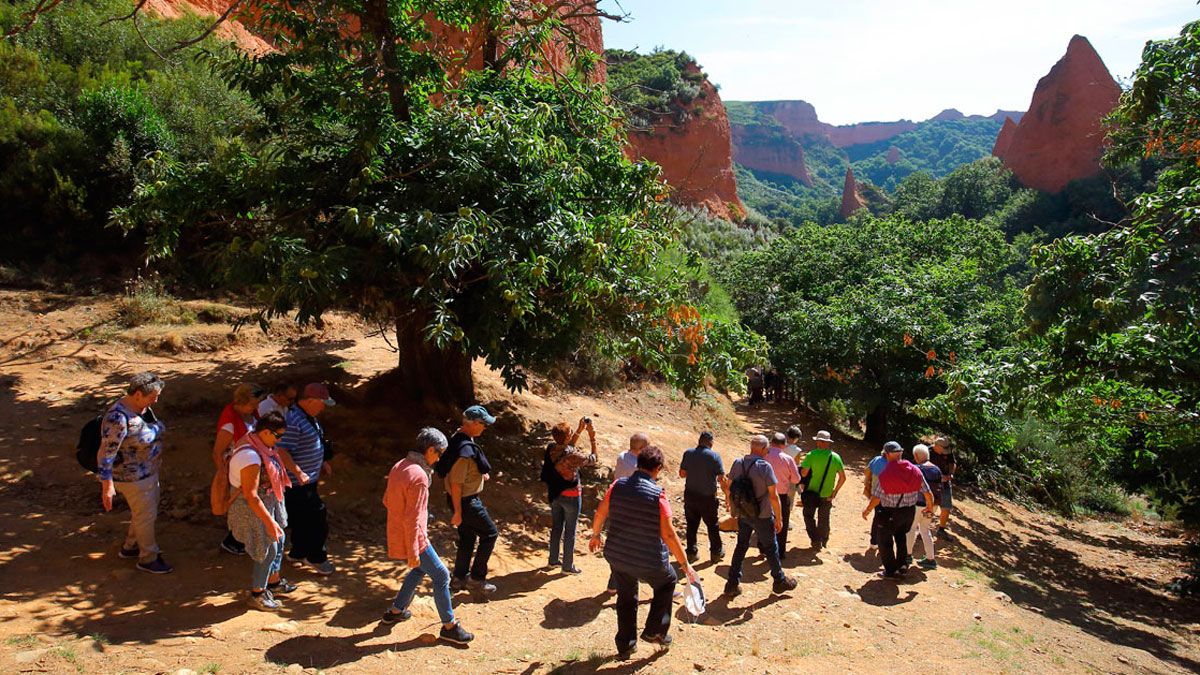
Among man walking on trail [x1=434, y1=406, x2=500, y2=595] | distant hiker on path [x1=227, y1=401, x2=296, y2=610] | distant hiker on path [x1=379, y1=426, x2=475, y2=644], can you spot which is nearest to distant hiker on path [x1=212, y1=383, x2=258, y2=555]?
distant hiker on path [x1=227, y1=401, x2=296, y2=610]

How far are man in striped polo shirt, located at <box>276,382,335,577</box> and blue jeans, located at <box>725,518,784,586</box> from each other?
352 cm

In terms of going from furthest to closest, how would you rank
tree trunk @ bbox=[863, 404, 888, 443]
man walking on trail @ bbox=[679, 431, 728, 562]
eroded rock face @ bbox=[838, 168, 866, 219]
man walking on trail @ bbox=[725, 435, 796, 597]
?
eroded rock face @ bbox=[838, 168, 866, 219], tree trunk @ bbox=[863, 404, 888, 443], man walking on trail @ bbox=[679, 431, 728, 562], man walking on trail @ bbox=[725, 435, 796, 597]

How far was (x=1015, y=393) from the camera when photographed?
9695mm

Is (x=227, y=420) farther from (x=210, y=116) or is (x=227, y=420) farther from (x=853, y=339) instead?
(x=853, y=339)

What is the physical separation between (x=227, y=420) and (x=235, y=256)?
230 centimetres

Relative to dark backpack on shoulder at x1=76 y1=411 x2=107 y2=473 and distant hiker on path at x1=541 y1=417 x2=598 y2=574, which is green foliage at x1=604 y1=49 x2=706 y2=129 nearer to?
distant hiker on path at x1=541 y1=417 x2=598 y2=574

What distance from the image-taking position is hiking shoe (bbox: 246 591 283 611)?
17.4 feet

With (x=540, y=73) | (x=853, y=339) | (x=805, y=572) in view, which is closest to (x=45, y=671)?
(x=805, y=572)

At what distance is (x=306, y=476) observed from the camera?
5.82m

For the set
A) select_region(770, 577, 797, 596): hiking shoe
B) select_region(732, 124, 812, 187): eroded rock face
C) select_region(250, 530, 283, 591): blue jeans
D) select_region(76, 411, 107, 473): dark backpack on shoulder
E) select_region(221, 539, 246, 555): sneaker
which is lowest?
select_region(770, 577, 797, 596): hiking shoe

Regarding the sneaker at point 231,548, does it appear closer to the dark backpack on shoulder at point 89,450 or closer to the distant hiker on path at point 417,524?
the dark backpack on shoulder at point 89,450

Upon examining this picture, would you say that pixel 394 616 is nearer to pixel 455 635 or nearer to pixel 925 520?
pixel 455 635

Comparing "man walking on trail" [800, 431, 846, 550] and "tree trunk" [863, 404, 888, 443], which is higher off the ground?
"man walking on trail" [800, 431, 846, 550]

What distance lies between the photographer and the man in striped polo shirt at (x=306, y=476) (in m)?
5.85
